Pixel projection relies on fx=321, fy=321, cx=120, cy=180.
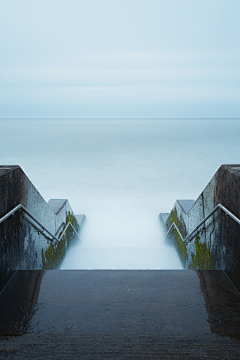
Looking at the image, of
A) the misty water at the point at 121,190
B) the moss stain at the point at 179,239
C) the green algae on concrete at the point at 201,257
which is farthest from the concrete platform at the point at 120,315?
the misty water at the point at 121,190

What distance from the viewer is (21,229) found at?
3.54 m

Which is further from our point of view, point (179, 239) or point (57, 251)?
point (179, 239)

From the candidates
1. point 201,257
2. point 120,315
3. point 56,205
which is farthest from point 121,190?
point 120,315

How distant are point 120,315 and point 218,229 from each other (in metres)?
1.61

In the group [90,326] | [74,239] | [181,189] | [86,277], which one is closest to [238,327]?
[90,326]

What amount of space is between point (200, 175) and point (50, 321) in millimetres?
16177

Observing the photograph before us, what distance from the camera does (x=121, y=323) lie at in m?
2.38

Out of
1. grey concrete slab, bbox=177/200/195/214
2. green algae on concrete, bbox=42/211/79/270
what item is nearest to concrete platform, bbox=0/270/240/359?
green algae on concrete, bbox=42/211/79/270

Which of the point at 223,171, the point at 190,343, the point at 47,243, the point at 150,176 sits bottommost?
the point at 190,343

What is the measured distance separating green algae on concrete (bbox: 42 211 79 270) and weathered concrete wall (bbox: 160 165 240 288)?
6.92 ft

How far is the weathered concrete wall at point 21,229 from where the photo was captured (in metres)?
3.04

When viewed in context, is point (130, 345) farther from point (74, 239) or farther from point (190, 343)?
point (74, 239)

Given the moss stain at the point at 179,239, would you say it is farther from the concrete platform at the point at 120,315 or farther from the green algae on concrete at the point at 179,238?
the concrete platform at the point at 120,315

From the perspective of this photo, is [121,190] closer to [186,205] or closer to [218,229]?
[186,205]
